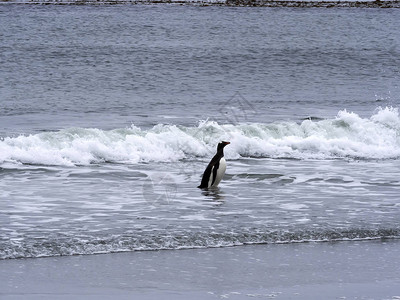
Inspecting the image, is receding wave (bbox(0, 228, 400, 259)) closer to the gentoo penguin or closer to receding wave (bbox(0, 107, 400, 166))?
the gentoo penguin

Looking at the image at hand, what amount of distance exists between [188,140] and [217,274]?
10.7 meters

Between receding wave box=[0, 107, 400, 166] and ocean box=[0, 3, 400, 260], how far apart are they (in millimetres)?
43

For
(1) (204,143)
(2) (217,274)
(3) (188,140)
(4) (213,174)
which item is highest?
(2) (217,274)

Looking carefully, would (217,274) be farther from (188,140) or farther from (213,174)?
(188,140)

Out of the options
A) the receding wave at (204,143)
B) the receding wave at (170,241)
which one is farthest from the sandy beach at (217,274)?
the receding wave at (204,143)

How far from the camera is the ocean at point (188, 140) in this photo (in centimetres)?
1088

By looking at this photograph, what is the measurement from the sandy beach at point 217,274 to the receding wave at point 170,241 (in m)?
0.18

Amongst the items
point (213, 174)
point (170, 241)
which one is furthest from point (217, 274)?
point (213, 174)

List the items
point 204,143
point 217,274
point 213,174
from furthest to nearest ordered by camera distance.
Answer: point 204,143, point 213,174, point 217,274

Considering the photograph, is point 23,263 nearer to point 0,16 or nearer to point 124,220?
point 124,220

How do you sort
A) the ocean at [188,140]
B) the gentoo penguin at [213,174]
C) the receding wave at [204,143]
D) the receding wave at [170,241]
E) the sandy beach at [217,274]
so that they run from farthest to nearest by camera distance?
the receding wave at [204,143], the gentoo penguin at [213,174], the ocean at [188,140], the receding wave at [170,241], the sandy beach at [217,274]

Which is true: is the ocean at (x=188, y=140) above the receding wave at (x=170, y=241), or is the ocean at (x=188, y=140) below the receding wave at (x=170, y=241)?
below

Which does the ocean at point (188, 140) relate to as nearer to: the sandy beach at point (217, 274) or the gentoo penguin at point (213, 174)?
the gentoo penguin at point (213, 174)

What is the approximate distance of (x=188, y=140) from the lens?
1945 cm
